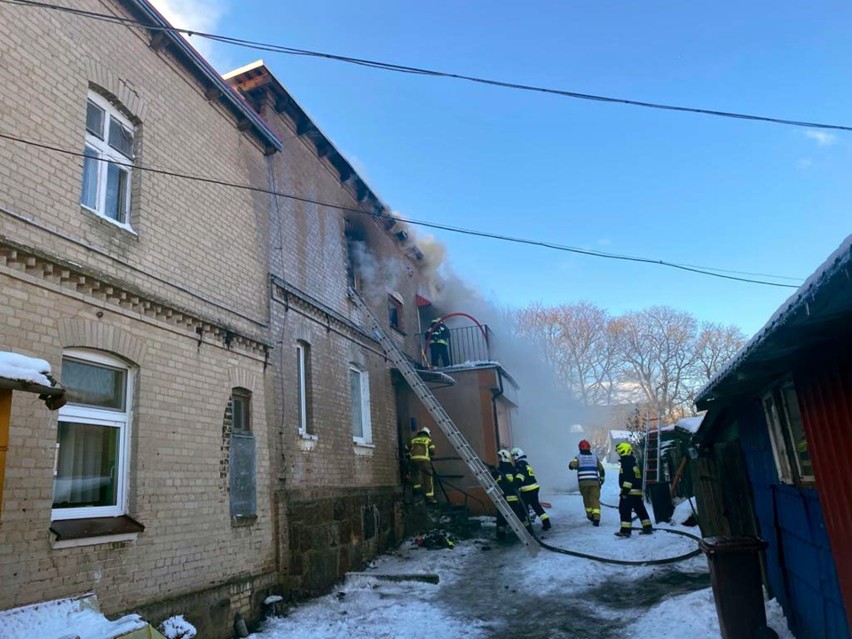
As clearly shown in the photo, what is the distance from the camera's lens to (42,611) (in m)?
4.06

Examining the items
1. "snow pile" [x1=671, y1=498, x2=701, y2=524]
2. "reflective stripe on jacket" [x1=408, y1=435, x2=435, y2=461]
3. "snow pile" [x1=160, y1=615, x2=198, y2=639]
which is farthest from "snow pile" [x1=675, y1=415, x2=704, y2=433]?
"snow pile" [x1=160, y1=615, x2=198, y2=639]

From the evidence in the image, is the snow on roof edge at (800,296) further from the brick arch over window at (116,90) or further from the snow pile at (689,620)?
the brick arch over window at (116,90)

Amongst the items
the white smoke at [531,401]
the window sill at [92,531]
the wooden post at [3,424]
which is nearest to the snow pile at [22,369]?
the wooden post at [3,424]

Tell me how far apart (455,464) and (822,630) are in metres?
10.7

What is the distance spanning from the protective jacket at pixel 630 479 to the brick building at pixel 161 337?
4.82 metres

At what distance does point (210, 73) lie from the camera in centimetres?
870

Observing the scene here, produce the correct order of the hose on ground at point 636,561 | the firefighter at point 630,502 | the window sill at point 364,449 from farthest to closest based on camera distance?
the window sill at point 364,449, the firefighter at point 630,502, the hose on ground at point 636,561

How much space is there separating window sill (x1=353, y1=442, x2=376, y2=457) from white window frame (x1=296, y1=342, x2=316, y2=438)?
5.72 ft

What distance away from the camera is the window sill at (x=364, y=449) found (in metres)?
11.8

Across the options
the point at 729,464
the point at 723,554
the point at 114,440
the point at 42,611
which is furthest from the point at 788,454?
the point at 114,440

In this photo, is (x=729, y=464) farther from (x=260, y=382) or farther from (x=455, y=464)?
(x=455, y=464)

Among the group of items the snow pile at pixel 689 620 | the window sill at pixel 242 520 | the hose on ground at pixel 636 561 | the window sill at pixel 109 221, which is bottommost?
the snow pile at pixel 689 620

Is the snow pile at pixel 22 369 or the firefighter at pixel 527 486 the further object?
the firefighter at pixel 527 486

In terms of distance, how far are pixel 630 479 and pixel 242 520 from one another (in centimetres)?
720
